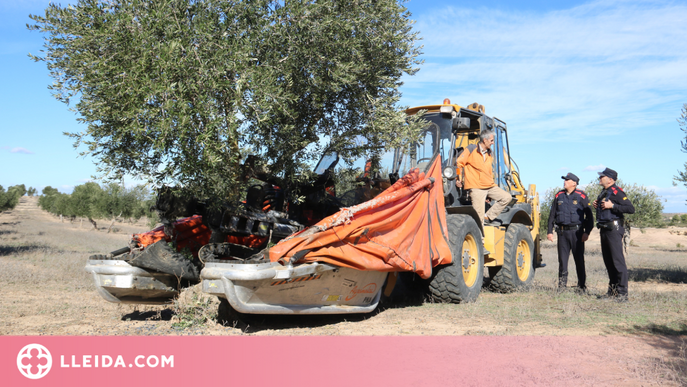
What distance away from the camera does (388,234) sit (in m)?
5.89

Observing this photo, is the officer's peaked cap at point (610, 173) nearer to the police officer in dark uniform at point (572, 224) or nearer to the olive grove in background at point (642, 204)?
the police officer in dark uniform at point (572, 224)

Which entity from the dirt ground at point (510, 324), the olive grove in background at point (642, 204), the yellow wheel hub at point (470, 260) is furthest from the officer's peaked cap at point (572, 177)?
the olive grove in background at point (642, 204)

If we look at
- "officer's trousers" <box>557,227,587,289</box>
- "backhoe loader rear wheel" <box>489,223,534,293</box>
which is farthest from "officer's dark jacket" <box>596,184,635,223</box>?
"backhoe loader rear wheel" <box>489,223,534,293</box>

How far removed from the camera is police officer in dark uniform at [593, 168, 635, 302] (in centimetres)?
797

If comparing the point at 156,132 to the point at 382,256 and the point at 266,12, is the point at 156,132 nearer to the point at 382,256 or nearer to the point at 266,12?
the point at 266,12

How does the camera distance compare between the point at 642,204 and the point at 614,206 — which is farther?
the point at 642,204

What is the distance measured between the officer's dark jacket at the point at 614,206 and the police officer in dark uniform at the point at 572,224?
73 centimetres

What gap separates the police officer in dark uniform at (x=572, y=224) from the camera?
9086mm

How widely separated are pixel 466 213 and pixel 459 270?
114 cm

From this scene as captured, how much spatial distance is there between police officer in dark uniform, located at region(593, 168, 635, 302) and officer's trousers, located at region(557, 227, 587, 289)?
0.73 meters

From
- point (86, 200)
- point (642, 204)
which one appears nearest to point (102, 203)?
point (86, 200)

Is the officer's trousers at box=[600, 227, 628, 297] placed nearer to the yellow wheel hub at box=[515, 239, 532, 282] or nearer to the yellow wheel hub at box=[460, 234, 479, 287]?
the yellow wheel hub at box=[515, 239, 532, 282]

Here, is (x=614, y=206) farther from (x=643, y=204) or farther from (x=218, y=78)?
(x=643, y=204)

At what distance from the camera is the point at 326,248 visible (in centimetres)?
538
